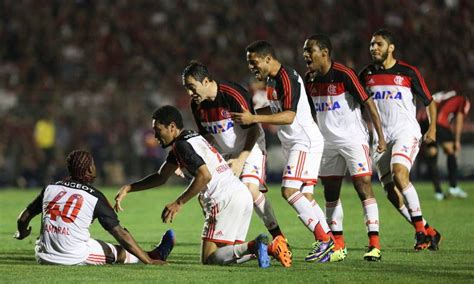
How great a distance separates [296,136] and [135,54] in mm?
22778

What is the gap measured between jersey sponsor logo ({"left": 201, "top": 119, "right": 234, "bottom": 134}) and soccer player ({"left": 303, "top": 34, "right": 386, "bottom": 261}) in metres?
0.91

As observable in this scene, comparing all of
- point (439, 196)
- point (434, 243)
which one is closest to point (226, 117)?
point (434, 243)

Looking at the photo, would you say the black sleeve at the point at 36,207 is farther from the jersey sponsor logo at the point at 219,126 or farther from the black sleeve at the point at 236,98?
the black sleeve at the point at 236,98

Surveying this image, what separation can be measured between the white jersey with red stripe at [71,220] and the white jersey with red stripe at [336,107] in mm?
2522

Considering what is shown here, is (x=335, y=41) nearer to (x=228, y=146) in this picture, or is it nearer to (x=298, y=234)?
(x=298, y=234)

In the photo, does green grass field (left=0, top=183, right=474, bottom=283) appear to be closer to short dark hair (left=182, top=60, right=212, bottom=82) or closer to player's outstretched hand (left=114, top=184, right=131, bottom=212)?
player's outstretched hand (left=114, top=184, right=131, bottom=212)

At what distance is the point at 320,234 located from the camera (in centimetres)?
942

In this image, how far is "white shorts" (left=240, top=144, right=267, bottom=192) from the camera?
998 cm

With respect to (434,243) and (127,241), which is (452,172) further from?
(127,241)

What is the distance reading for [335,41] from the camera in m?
29.9

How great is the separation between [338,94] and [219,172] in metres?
1.77

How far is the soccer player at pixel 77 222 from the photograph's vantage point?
29.0 ft

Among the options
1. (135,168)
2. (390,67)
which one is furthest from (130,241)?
(135,168)

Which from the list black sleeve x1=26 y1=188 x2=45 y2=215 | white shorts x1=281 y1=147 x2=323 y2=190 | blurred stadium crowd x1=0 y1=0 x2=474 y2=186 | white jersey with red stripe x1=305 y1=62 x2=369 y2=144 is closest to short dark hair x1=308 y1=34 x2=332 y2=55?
white jersey with red stripe x1=305 y1=62 x2=369 y2=144
